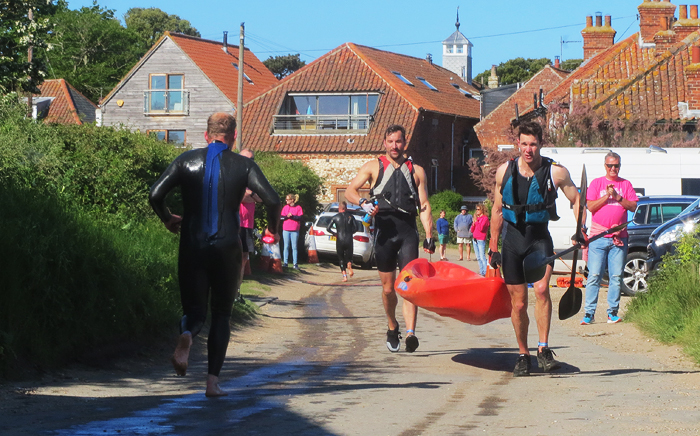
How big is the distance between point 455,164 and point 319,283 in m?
34.4

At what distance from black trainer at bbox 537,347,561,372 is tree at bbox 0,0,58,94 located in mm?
13315

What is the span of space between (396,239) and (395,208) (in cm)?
31

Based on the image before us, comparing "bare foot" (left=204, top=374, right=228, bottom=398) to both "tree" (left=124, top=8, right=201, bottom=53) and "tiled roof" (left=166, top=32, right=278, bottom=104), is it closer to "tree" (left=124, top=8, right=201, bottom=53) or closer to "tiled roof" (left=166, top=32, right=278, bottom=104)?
"tiled roof" (left=166, top=32, right=278, bottom=104)

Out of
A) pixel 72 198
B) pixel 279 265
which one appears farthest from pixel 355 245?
pixel 72 198

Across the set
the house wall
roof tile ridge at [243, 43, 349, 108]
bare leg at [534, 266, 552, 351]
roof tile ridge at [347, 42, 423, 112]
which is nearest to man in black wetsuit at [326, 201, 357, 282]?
bare leg at [534, 266, 552, 351]

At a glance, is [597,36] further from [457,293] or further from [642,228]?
[457,293]

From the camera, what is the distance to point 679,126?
3016 centimetres

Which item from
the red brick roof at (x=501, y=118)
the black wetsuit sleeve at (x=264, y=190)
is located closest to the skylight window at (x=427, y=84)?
the red brick roof at (x=501, y=118)

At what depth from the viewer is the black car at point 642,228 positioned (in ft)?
57.0

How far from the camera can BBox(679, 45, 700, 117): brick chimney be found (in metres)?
28.3

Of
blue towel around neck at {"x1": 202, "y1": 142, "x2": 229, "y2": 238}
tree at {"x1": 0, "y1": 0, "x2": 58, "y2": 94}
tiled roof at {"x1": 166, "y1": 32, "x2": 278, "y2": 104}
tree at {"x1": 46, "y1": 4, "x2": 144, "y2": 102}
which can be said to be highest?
tree at {"x1": 46, "y1": 4, "x2": 144, "y2": 102}

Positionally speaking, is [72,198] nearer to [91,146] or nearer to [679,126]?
[91,146]

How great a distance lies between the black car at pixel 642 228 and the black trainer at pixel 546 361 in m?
9.40

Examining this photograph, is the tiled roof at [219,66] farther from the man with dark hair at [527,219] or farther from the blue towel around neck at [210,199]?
Result: the blue towel around neck at [210,199]
